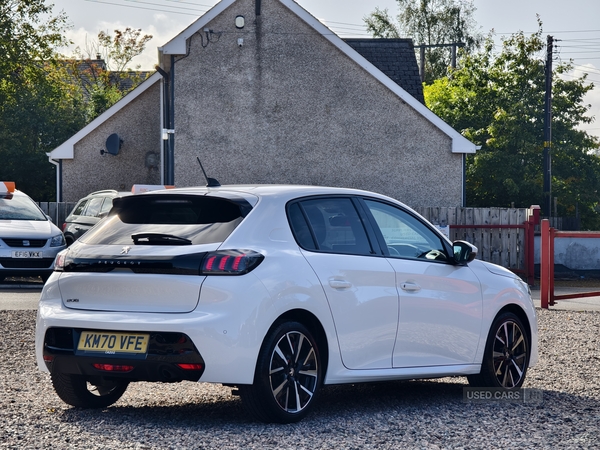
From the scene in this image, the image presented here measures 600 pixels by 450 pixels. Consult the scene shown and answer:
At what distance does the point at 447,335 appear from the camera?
7.80 metres

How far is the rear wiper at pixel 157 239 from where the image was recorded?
21.4 feet

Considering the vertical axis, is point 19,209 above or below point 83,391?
above

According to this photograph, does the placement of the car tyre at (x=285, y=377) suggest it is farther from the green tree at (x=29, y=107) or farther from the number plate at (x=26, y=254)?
the green tree at (x=29, y=107)

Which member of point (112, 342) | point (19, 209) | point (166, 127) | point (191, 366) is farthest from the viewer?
point (166, 127)

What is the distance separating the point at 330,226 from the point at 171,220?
43.5 inches

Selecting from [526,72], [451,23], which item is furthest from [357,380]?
[451,23]

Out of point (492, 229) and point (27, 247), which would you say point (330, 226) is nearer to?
point (27, 247)

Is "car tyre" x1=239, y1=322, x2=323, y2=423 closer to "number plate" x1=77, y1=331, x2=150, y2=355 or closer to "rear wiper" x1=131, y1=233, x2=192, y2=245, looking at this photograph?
"number plate" x1=77, y1=331, x2=150, y2=355

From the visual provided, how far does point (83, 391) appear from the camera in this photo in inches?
283

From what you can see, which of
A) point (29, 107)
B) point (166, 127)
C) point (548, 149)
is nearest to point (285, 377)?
point (166, 127)

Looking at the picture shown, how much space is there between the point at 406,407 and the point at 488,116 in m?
35.2

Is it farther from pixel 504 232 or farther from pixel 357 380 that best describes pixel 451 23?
pixel 357 380

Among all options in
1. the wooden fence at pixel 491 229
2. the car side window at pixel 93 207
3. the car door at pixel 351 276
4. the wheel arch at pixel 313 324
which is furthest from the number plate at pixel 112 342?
the wooden fence at pixel 491 229

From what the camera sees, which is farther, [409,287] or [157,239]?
[409,287]
